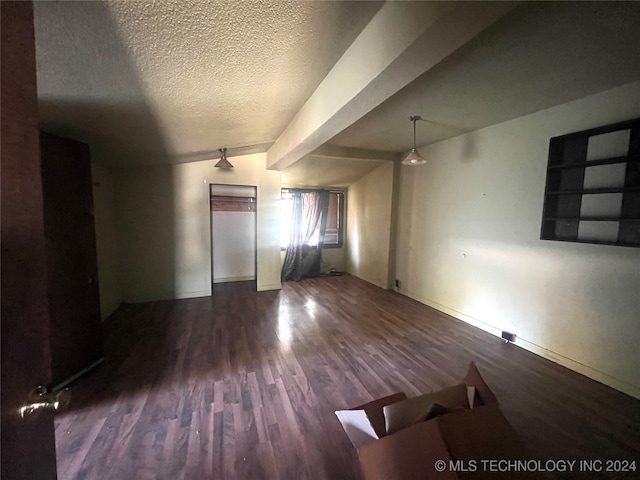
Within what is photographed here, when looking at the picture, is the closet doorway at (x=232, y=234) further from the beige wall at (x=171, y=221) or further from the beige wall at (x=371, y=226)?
the beige wall at (x=371, y=226)

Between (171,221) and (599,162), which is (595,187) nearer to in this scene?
(599,162)

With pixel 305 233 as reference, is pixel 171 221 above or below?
above

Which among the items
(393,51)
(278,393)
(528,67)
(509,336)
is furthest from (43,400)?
(509,336)

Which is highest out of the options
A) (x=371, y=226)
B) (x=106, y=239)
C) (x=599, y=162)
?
(x=599, y=162)

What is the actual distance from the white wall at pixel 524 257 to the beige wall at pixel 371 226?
0.71 meters

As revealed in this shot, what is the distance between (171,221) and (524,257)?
4.76m

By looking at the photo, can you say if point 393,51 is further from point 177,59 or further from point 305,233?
point 305,233

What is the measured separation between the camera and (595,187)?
84.4 inches

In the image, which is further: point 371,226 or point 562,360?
point 371,226

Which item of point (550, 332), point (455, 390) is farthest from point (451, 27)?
point (550, 332)

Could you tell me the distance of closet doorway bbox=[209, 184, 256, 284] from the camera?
4.97 metres

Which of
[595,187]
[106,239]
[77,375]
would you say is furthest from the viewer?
[106,239]

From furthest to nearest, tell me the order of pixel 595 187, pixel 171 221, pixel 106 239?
pixel 171 221 < pixel 106 239 < pixel 595 187

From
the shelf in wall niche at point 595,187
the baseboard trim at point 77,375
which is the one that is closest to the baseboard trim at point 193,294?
the baseboard trim at point 77,375
